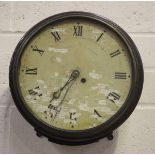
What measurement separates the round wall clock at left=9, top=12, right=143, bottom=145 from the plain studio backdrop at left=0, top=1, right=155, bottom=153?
0.35 ft

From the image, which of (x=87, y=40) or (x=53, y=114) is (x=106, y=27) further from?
(x=53, y=114)

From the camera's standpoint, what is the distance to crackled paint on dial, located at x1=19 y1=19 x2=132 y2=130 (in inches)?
41.4

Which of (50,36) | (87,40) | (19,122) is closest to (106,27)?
(87,40)

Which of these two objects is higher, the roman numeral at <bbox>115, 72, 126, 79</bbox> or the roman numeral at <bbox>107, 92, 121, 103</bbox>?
the roman numeral at <bbox>115, 72, 126, 79</bbox>

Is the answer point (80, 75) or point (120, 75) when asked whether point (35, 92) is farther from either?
point (120, 75)

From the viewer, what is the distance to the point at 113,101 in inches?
41.4

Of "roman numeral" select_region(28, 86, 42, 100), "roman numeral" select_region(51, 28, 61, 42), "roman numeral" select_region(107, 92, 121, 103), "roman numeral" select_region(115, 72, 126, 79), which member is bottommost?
"roman numeral" select_region(107, 92, 121, 103)

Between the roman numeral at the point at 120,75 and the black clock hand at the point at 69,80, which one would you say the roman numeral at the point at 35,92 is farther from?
the roman numeral at the point at 120,75

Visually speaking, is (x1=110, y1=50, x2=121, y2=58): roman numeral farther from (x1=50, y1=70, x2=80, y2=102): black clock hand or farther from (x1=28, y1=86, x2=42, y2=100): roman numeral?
(x1=28, y1=86, x2=42, y2=100): roman numeral

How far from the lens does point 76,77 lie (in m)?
1.06

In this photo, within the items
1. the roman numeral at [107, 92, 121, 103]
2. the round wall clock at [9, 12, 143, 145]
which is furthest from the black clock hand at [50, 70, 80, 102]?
the roman numeral at [107, 92, 121, 103]

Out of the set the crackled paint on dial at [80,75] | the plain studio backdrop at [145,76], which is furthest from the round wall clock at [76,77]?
the plain studio backdrop at [145,76]

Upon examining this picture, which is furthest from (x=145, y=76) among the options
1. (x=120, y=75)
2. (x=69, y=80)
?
(x=69, y=80)

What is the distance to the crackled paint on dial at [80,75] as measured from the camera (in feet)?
3.45
